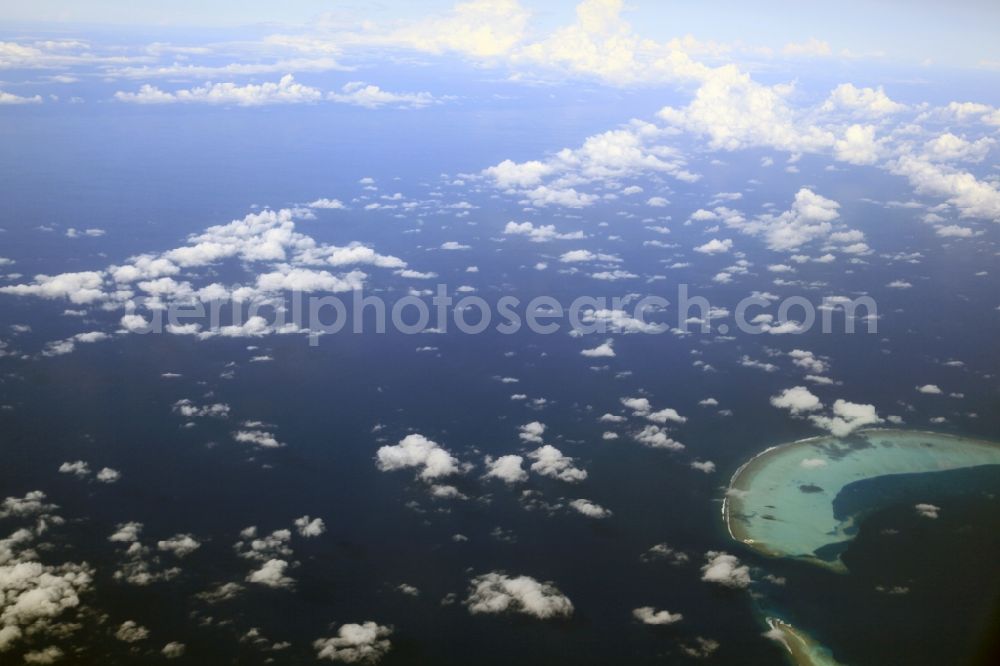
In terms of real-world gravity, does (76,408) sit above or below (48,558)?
above

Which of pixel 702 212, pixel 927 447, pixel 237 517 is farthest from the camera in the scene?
pixel 702 212

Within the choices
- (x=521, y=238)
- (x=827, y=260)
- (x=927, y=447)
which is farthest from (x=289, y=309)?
(x=827, y=260)

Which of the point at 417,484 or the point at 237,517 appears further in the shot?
the point at 417,484

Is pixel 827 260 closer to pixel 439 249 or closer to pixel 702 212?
pixel 702 212

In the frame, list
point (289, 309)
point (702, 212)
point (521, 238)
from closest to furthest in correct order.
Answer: point (289, 309), point (521, 238), point (702, 212)

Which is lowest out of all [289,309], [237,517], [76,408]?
[237,517]

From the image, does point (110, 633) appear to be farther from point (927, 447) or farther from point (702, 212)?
point (702, 212)
